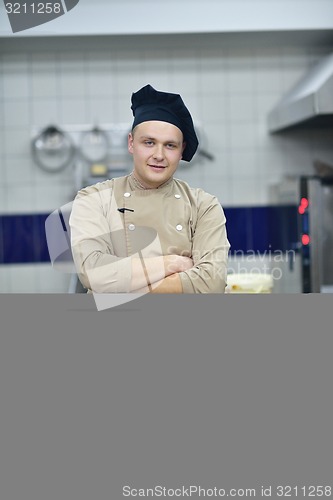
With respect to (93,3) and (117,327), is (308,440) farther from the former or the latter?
(93,3)

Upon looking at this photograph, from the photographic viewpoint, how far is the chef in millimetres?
584

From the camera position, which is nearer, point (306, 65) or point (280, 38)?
point (280, 38)

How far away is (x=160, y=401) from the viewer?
335mm

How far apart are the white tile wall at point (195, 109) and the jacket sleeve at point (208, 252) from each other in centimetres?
101

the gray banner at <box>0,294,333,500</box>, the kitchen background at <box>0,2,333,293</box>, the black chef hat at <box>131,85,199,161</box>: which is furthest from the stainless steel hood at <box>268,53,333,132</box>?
the gray banner at <box>0,294,333,500</box>

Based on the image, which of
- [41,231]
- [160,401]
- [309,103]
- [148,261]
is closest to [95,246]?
[148,261]

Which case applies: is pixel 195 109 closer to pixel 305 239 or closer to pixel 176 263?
pixel 305 239

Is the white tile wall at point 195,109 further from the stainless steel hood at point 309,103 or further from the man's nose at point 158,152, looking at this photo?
the man's nose at point 158,152

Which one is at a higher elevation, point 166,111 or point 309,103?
A: point 309,103

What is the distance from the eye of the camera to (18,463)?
0.33m

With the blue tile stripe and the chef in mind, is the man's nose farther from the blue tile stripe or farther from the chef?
the blue tile stripe

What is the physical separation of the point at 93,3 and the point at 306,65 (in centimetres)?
94

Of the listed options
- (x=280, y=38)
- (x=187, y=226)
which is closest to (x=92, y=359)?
(x=187, y=226)

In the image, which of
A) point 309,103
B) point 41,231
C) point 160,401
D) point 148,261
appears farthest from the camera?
point 41,231
